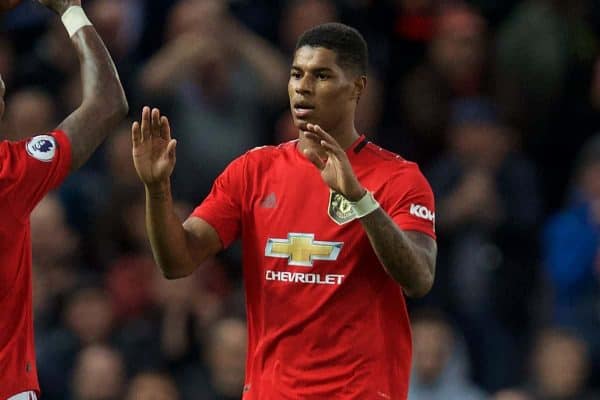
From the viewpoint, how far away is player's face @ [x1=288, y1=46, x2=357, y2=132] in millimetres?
6625

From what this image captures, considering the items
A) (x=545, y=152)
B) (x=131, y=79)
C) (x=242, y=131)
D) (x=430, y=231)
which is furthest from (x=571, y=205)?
(x=430, y=231)

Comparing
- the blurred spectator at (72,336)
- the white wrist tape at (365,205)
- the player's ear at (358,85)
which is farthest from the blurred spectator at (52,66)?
the white wrist tape at (365,205)

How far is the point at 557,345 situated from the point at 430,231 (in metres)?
3.32

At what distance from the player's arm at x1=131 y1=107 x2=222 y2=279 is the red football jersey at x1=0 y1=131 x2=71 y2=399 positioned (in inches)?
11.9

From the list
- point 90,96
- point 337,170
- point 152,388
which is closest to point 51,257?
point 152,388

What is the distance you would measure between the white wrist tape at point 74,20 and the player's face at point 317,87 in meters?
0.96

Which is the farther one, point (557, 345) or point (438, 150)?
point (438, 150)

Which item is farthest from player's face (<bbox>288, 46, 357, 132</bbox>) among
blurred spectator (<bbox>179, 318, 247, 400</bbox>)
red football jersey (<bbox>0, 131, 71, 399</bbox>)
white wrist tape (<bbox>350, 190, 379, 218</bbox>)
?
blurred spectator (<bbox>179, 318, 247, 400</bbox>)

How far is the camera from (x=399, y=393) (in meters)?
6.66

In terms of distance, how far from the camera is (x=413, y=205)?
21.7 ft

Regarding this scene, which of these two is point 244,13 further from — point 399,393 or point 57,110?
point 399,393

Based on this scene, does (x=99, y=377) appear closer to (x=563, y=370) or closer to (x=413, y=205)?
(x=563, y=370)

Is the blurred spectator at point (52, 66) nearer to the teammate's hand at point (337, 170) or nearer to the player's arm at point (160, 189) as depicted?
the player's arm at point (160, 189)

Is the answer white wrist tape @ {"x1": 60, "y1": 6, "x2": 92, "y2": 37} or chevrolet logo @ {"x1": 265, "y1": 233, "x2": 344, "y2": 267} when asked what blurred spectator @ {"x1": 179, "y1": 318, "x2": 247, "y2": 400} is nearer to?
chevrolet logo @ {"x1": 265, "y1": 233, "x2": 344, "y2": 267}
